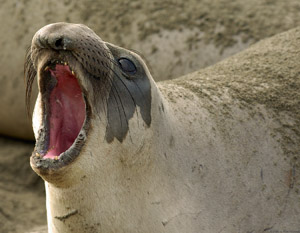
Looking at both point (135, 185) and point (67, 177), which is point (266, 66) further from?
point (67, 177)

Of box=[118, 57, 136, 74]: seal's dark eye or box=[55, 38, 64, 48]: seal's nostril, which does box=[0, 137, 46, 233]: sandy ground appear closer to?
box=[118, 57, 136, 74]: seal's dark eye

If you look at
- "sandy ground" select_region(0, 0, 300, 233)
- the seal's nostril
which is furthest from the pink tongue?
"sandy ground" select_region(0, 0, 300, 233)

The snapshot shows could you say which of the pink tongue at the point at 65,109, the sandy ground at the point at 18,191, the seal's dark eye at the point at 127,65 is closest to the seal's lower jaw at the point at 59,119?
the pink tongue at the point at 65,109

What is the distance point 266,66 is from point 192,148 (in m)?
0.90

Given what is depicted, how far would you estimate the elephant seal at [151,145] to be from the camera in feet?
9.68

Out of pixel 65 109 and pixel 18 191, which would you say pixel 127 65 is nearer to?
pixel 65 109

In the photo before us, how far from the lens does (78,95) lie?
10.2ft

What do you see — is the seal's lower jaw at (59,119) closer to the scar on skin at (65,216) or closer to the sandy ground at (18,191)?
the scar on skin at (65,216)

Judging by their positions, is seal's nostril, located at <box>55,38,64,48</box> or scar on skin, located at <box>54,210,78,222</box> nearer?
seal's nostril, located at <box>55,38,64,48</box>

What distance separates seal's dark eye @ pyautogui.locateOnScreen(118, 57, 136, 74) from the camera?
316cm

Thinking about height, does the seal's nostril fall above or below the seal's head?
above

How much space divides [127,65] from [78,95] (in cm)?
24

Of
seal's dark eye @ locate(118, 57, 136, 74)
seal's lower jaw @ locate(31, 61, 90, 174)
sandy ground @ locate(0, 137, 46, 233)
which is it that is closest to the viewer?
seal's lower jaw @ locate(31, 61, 90, 174)

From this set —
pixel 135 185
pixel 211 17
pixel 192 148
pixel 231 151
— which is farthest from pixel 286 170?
pixel 211 17
